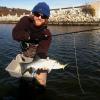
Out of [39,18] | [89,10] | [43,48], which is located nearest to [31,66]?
[43,48]

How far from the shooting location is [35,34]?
9422 mm

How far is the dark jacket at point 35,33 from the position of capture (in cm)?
892

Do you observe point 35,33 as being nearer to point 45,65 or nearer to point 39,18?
point 39,18

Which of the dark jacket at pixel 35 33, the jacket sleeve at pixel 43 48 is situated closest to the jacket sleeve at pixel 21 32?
the dark jacket at pixel 35 33

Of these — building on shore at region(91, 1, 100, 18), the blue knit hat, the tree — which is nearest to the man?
the blue knit hat

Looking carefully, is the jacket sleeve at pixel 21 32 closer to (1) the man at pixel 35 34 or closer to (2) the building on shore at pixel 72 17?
(1) the man at pixel 35 34

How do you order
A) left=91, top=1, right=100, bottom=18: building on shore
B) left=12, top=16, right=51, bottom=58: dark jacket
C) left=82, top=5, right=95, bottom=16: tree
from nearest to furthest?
left=12, top=16, right=51, bottom=58: dark jacket, left=91, top=1, right=100, bottom=18: building on shore, left=82, top=5, right=95, bottom=16: tree

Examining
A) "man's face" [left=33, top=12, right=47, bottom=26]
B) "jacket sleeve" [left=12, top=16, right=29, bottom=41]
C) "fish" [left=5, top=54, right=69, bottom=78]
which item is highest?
"man's face" [left=33, top=12, right=47, bottom=26]

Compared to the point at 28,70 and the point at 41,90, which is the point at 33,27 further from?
the point at 41,90

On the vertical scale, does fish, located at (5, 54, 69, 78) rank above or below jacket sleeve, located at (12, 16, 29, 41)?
below

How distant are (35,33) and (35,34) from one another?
0.13ft

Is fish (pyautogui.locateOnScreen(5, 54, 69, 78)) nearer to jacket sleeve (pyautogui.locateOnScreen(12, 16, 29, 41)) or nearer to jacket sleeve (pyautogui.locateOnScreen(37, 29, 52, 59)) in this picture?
jacket sleeve (pyautogui.locateOnScreen(37, 29, 52, 59))

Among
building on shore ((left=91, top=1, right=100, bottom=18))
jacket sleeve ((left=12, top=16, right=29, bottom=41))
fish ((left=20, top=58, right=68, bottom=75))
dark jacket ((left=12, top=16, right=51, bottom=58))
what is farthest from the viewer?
building on shore ((left=91, top=1, right=100, bottom=18))

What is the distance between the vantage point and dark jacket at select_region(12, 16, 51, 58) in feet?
29.3
